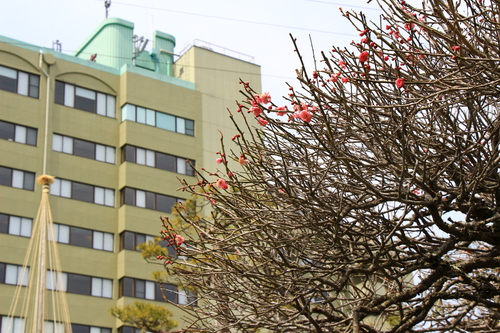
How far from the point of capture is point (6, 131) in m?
33.3

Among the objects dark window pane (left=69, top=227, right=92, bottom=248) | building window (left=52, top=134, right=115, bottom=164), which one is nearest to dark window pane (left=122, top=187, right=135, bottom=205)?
building window (left=52, top=134, right=115, bottom=164)

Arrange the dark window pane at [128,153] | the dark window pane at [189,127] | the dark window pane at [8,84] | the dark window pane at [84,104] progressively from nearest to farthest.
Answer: the dark window pane at [8,84] → the dark window pane at [84,104] → the dark window pane at [128,153] → the dark window pane at [189,127]

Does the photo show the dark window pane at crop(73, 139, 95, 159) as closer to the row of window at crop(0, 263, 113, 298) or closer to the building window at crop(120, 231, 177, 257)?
the building window at crop(120, 231, 177, 257)

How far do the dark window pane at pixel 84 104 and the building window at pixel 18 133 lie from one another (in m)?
2.81

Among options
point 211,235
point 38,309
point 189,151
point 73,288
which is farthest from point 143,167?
point 211,235

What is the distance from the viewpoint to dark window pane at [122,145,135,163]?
36406 millimetres

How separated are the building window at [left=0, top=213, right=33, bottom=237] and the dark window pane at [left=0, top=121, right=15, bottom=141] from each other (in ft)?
11.6

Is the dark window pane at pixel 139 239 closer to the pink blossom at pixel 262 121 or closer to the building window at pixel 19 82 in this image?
the building window at pixel 19 82

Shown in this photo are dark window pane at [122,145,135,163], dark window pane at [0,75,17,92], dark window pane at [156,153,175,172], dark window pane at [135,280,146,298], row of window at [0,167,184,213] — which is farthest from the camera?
dark window pane at [156,153,175,172]

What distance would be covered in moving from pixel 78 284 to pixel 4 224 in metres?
4.13

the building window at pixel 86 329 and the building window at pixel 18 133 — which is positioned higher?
the building window at pixel 18 133

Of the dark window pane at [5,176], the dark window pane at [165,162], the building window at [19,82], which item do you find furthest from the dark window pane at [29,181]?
the dark window pane at [165,162]

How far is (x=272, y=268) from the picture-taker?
9516 millimetres

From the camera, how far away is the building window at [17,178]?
32625mm
